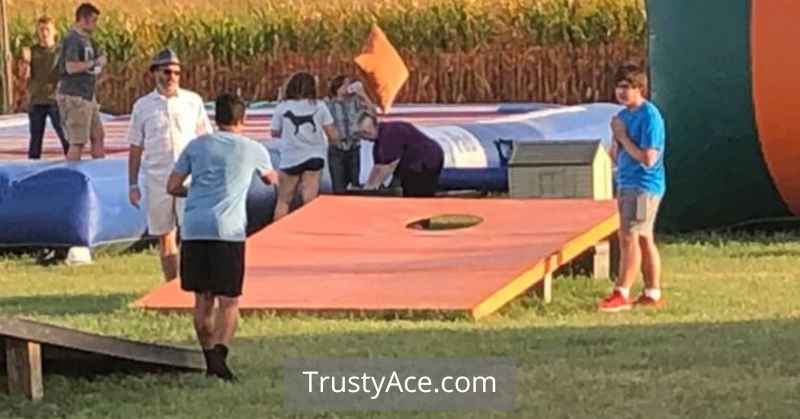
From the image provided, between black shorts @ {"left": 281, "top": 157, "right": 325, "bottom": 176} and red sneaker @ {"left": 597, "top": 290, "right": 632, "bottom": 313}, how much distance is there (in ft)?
12.6

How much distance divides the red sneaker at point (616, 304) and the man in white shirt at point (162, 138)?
257 centimetres

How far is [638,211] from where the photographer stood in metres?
11.3

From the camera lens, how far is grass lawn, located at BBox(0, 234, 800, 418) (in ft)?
27.2

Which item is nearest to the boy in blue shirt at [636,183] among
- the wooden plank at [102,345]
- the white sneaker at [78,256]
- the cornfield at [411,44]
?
the wooden plank at [102,345]

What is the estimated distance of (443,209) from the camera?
43.5 feet

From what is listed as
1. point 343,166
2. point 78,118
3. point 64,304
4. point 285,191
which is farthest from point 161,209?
point 78,118

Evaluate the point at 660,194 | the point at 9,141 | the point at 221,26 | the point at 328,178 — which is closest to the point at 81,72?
the point at 328,178

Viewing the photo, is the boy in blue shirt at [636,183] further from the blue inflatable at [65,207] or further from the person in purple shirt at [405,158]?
the blue inflatable at [65,207]

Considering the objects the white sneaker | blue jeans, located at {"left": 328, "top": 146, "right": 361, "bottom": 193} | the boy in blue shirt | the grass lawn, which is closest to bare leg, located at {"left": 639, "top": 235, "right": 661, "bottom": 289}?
the boy in blue shirt

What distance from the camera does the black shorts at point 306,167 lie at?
14656 millimetres

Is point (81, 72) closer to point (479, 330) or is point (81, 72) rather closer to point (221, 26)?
point (479, 330)

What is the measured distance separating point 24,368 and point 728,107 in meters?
8.07

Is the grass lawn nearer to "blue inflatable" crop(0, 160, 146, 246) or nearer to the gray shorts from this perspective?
the gray shorts

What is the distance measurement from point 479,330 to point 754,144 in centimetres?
548
